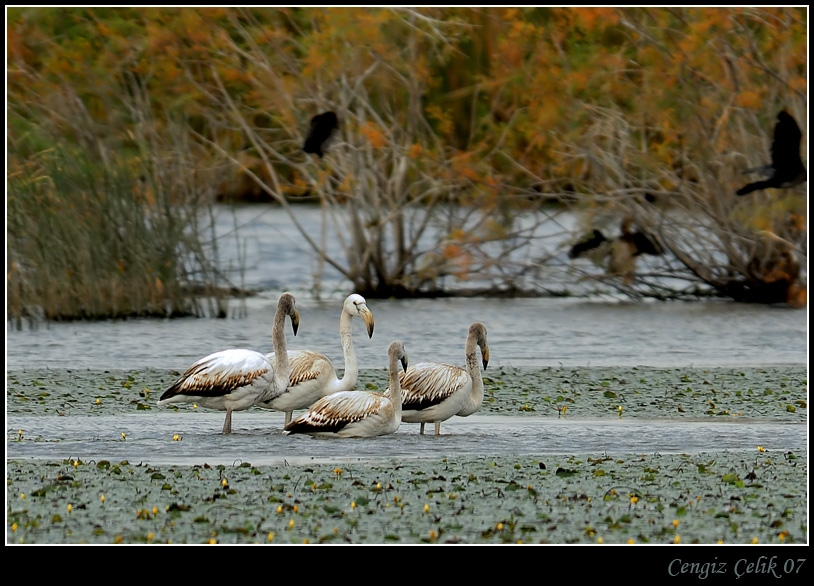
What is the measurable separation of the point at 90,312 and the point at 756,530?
13795 millimetres

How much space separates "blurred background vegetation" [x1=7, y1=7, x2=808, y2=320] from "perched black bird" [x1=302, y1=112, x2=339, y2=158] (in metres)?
1.85

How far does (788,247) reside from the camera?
22.6 m

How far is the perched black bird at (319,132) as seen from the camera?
65.2ft

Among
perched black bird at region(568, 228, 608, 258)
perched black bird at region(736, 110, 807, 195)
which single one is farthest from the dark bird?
perched black bird at region(736, 110, 807, 195)

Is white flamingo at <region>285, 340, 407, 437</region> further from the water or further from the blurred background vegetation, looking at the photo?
the blurred background vegetation

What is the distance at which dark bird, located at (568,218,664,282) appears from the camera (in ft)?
74.6

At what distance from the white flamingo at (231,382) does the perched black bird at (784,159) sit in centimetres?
624

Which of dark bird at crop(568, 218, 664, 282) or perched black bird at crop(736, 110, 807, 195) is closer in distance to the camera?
perched black bird at crop(736, 110, 807, 195)

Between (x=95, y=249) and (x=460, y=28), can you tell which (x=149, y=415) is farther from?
(x=460, y=28)

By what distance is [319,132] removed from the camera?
20.0 metres

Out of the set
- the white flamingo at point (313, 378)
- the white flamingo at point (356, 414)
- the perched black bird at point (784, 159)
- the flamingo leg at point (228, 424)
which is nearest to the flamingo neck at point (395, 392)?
the white flamingo at point (356, 414)

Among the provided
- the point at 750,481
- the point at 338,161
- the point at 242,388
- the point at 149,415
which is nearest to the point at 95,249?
the point at 338,161

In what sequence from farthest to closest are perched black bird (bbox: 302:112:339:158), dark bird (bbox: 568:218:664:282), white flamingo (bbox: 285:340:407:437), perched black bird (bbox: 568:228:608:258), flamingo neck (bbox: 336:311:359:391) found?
1. dark bird (bbox: 568:218:664:282)
2. perched black bird (bbox: 568:228:608:258)
3. perched black bird (bbox: 302:112:339:158)
4. flamingo neck (bbox: 336:311:359:391)
5. white flamingo (bbox: 285:340:407:437)

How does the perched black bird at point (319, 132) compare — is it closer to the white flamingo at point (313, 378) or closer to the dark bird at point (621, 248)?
the dark bird at point (621, 248)
